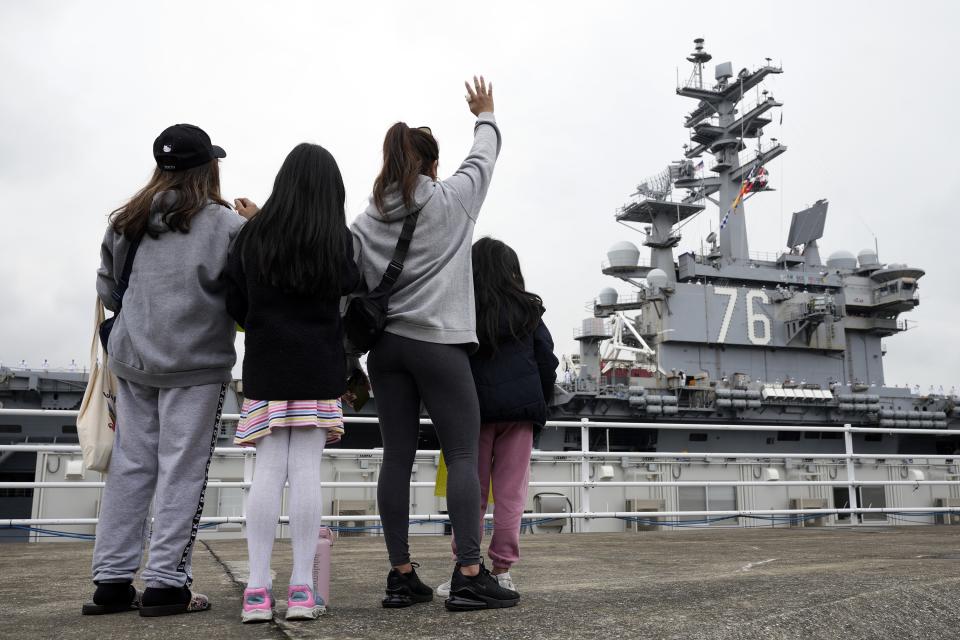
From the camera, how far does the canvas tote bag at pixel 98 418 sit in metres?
2.40

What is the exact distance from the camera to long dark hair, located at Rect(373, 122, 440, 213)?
95.9 inches

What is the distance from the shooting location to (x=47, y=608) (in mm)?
2379

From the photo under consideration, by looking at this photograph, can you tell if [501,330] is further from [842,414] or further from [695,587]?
[842,414]

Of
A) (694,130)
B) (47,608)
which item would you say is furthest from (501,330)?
(694,130)

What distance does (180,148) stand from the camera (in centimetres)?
246

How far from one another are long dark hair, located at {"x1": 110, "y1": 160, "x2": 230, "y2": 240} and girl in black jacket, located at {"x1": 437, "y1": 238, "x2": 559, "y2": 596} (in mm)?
1003

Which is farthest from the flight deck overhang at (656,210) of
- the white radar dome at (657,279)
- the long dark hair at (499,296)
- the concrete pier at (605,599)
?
the long dark hair at (499,296)

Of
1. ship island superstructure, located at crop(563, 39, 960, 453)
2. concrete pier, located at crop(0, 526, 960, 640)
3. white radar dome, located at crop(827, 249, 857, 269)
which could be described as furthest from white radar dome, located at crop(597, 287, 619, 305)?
concrete pier, located at crop(0, 526, 960, 640)

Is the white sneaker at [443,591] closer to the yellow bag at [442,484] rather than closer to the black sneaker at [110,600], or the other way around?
the yellow bag at [442,484]

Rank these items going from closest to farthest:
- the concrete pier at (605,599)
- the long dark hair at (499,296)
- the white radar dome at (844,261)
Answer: the concrete pier at (605,599) < the long dark hair at (499,296) < the white radar dome at (844,261)

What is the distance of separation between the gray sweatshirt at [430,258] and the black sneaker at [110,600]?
1.15 meters

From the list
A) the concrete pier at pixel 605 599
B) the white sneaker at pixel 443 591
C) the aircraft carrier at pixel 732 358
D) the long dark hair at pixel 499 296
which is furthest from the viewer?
the aircraft carrier at pixel 732 358

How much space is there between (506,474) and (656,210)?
26587 millimetres

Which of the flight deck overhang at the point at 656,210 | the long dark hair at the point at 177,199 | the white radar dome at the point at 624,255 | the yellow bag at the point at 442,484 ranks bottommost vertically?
the yellow bag at the point at 442,484
